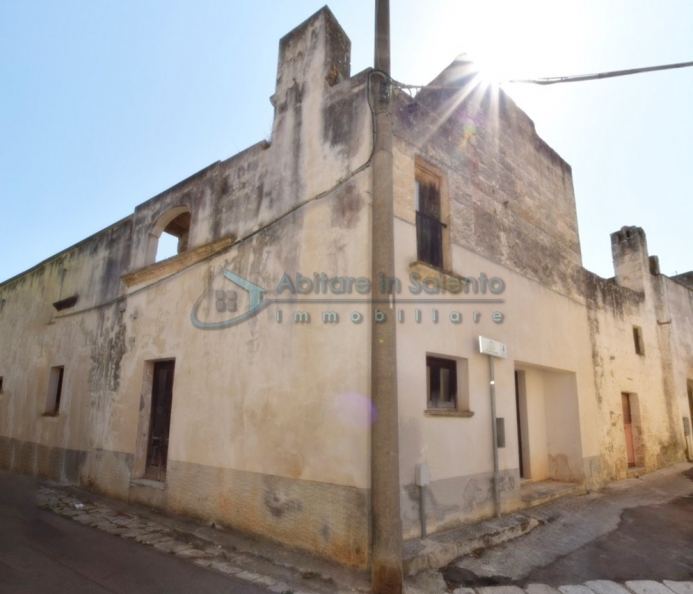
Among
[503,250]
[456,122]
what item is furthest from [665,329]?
[456,122]

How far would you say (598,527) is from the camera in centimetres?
637

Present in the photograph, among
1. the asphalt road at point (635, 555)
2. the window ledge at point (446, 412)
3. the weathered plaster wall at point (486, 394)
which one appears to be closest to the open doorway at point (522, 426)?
the weathered plaster wall at point (486, 394)

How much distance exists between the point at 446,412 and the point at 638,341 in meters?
9.40

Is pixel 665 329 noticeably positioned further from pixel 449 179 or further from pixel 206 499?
pixel 206 499

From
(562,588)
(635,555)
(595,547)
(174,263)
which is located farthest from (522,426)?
(174,263)

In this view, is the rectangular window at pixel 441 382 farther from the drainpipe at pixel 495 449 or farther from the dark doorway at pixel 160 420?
the dark doorway at pixel 160 420

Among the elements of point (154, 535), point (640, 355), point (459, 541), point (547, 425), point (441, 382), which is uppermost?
point (640, 355)

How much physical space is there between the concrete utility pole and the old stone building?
0.70ft

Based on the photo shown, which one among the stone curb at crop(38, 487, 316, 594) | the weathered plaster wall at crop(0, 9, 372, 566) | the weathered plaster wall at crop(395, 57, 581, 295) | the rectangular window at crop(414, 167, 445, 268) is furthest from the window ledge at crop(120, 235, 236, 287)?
the stone curb at crop(38, 487, 316, 594)

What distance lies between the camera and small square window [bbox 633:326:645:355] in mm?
12023

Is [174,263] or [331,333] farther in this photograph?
[174,263]

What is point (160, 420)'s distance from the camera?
7.73 metres

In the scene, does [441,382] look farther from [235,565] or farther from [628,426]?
[628,426]

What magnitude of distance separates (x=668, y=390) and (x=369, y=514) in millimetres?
12202
